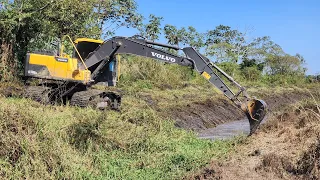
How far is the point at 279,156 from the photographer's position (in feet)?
19.7

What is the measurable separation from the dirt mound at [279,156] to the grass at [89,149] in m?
0.43

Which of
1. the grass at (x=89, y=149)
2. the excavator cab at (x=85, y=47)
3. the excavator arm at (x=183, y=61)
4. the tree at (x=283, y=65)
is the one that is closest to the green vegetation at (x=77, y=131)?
the grass at (x=89, y=149)

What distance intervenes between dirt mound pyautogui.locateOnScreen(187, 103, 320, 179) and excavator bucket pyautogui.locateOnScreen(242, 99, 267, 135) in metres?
0.58

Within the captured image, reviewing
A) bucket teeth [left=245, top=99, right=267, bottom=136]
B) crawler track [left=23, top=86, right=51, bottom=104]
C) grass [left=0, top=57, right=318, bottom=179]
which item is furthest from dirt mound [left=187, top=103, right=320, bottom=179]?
crawler track [left=23, top=86, right=51, bottom=104]

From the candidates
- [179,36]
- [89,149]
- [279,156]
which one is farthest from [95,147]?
[179,36]

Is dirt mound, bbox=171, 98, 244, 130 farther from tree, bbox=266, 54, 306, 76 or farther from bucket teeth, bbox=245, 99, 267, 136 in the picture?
tree, bbox=266, 54, 306, 76

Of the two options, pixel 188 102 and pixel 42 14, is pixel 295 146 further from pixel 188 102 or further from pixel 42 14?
pixel 42 14

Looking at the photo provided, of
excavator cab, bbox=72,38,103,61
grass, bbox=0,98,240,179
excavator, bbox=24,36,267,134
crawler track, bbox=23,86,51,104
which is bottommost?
grass, bbox=0,98,240,179

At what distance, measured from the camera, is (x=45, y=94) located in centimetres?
1201

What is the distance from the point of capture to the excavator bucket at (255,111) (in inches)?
334

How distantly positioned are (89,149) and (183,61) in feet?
13.1

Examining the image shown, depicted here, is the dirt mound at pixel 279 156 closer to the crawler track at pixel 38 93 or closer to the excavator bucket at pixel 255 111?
the excavator bucket at pixel 255 111

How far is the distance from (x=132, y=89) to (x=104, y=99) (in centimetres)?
537

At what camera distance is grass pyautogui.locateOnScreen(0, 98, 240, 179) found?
19.5ft
